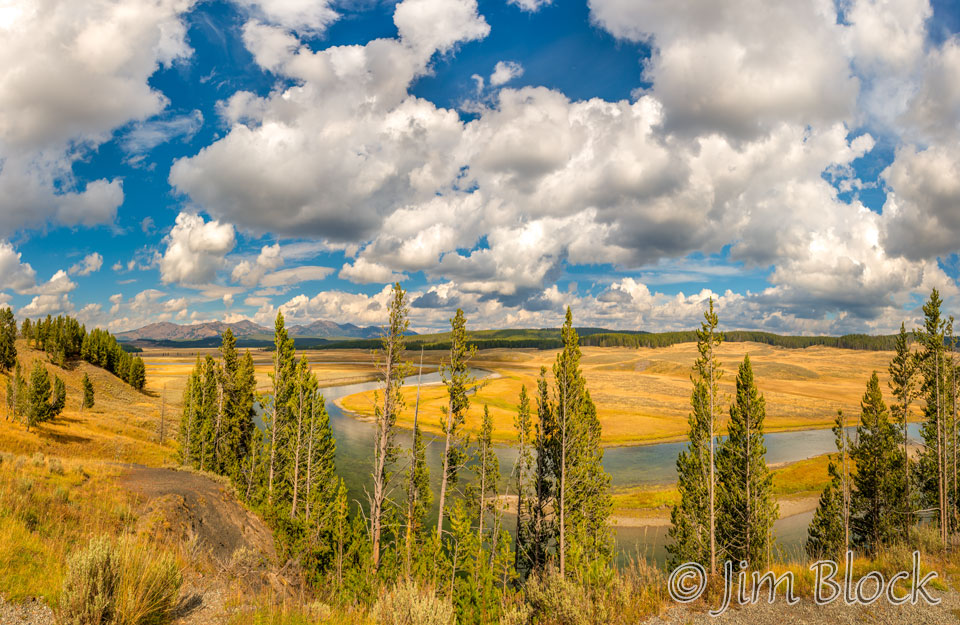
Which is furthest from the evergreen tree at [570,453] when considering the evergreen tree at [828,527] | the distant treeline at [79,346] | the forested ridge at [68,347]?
the distant treeline at [79,346]

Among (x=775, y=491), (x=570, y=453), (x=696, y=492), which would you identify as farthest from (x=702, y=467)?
(x=775, y=491)

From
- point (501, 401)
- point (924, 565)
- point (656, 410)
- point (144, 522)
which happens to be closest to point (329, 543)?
point (144, 522)

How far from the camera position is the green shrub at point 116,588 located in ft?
21.9

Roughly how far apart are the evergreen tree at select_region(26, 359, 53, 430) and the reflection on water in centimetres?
2982

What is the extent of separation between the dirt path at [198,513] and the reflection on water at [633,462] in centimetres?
1316

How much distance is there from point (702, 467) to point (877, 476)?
1860 cm

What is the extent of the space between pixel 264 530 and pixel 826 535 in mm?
40041

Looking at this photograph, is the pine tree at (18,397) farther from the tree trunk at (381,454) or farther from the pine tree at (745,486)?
the pine tree at (745,486)

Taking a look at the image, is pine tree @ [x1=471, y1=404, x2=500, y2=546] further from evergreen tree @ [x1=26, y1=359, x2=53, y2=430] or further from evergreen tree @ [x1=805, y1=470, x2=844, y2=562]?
evergreen tree @ [x1=26, y1=359, x2=53, y2=430]

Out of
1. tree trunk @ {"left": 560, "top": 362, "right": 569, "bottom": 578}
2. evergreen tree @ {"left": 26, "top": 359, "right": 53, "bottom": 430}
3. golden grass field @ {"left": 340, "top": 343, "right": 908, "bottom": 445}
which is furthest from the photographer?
golden grass field @ {"left": 340, "top": 343, "right": 908, "bottom": 445}

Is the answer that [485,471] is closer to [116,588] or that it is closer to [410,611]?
[410,611]

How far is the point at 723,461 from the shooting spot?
2995 cm

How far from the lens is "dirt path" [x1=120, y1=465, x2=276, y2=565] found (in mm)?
19203

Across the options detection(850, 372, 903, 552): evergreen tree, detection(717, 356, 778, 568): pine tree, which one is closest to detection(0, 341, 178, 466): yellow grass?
detection(717, 356, 778, 568): pine tree
